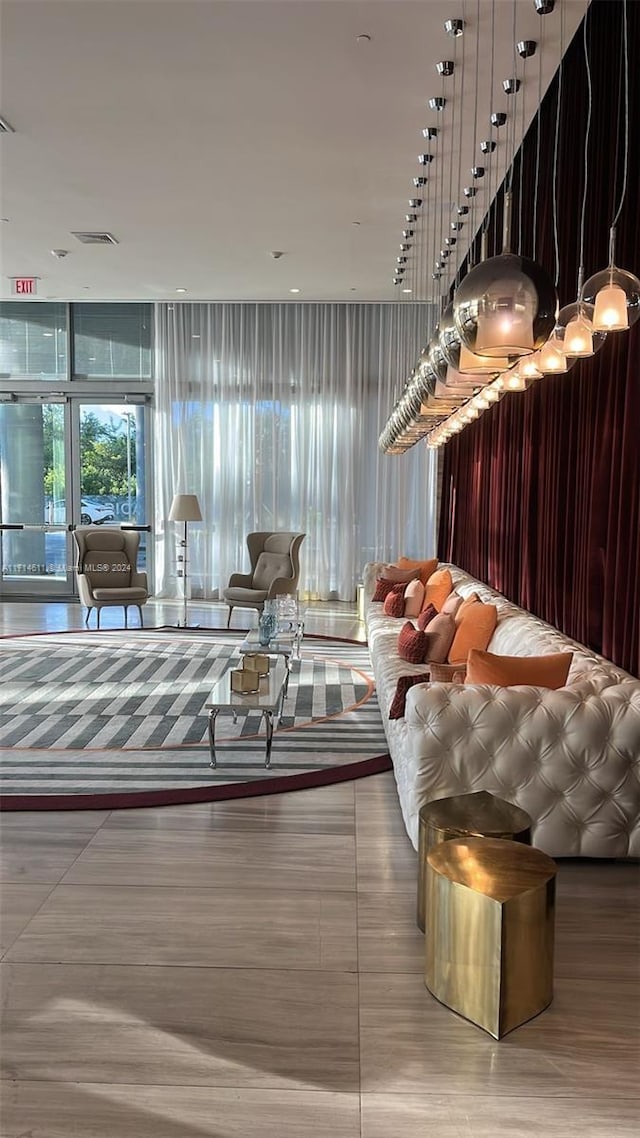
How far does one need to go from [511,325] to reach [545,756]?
190cm

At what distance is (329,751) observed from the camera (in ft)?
16.4

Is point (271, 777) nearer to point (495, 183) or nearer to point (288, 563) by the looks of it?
point (495, 183)

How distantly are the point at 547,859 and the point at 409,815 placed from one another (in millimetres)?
986

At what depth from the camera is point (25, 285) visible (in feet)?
31.7

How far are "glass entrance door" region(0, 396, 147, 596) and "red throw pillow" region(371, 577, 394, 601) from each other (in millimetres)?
4324

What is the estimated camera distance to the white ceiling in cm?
418

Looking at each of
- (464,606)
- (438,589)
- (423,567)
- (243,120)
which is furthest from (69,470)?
(464,606)

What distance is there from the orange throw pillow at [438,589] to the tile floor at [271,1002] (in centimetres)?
352

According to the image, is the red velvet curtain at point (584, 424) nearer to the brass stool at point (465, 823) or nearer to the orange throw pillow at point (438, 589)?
the orange throw pillow at point (438, 589)

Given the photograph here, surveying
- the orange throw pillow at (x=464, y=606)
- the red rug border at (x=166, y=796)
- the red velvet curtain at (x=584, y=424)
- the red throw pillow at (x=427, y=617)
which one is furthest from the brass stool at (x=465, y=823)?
the red throw pillow at (x=427, y=617)

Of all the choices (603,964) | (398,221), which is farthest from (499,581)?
(603,964)

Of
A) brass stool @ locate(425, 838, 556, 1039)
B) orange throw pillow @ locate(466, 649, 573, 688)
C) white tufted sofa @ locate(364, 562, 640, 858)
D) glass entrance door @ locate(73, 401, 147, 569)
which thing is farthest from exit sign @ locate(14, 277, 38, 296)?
brass stool @ locate(425, 838, 556, 1039)

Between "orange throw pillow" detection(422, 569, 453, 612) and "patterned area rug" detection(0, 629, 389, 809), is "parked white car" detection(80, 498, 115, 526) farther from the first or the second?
"orange throw pillow" detection(422, 569, 453, 612)

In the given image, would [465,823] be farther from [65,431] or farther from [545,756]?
[65,431]
